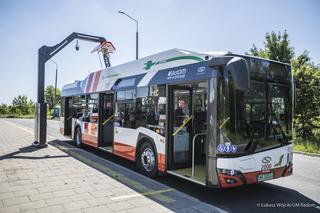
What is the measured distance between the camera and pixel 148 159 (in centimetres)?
710

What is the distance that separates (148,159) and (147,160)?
73mm

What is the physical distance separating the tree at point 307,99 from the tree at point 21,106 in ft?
185

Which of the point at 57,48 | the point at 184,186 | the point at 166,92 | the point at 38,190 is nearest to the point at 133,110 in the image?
the point at 166,92

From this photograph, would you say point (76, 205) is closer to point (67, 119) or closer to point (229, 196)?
point (229, 196)

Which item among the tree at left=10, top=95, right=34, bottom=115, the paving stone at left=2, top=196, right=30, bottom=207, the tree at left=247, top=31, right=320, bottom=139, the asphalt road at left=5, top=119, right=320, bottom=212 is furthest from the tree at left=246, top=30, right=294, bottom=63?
the tree at left=10, top=95, right=34, bottom=115

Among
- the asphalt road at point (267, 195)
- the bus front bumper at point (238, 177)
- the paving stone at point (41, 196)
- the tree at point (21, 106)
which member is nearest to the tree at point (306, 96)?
the asphalt road at point (267, 195)

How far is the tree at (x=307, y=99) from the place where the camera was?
13.7 metres

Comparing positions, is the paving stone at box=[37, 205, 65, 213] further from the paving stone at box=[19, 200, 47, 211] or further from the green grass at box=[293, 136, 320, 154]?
the green grass at box=[293, 136, 320, 154]

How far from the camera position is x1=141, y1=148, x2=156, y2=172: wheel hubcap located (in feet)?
22.8

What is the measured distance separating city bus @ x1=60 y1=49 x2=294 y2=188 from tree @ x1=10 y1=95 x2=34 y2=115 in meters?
55.8

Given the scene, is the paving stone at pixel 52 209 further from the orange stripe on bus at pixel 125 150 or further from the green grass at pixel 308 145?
the green grass at pixel 308 145

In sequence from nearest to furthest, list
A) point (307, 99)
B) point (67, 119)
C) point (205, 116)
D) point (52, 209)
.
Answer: point (52, 209), point (205, 116), point (67, 119), point (307, 99)

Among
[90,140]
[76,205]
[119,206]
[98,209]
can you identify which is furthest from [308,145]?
[76,205]

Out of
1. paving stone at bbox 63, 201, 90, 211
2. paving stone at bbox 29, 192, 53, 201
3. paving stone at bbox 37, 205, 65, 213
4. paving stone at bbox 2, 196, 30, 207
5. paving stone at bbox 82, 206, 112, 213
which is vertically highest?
paving stone at bbox 2, 196, 30, 207
